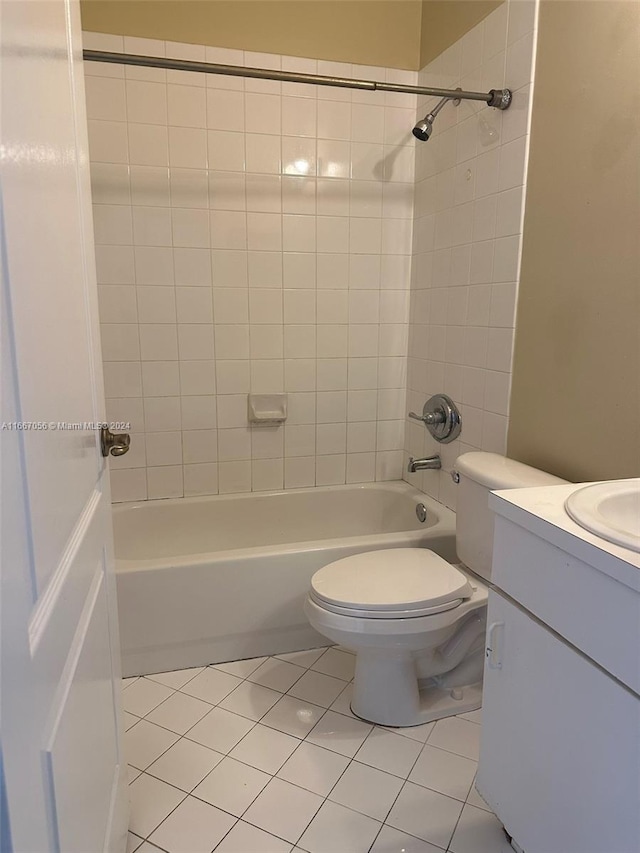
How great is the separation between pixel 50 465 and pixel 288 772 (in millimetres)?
1193

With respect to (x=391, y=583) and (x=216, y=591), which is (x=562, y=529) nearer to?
(x=391, y=583)

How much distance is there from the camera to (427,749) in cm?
161

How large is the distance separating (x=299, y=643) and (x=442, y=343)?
4.08ft

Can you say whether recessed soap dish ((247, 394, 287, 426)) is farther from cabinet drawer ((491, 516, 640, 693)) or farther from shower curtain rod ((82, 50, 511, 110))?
cabinet drawer ((491, 516, 640, 693))

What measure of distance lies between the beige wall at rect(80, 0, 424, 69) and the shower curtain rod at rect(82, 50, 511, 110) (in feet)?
1.48

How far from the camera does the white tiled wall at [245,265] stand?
2.21 meters

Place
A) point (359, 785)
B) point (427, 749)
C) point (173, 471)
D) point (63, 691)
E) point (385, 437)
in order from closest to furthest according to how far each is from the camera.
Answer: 1. point (63, 691)
2. point (359, 785)
3. point (427, 749)
4. point (173, 471)
5. point (385, 437)

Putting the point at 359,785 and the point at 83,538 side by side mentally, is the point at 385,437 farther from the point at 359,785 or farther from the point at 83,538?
the point at 83,538

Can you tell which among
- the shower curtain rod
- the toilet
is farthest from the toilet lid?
the shower curtain rod

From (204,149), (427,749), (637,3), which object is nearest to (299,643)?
(427,749)

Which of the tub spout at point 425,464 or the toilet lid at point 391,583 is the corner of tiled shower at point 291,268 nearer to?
the tub spout at point 425,464

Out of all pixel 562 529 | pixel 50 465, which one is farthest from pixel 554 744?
pixel 50 465

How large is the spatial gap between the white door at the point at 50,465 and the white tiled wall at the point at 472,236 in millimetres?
1301

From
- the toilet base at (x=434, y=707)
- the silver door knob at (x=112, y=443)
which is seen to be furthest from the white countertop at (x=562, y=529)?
the toilet base at (x=434, y=707)
